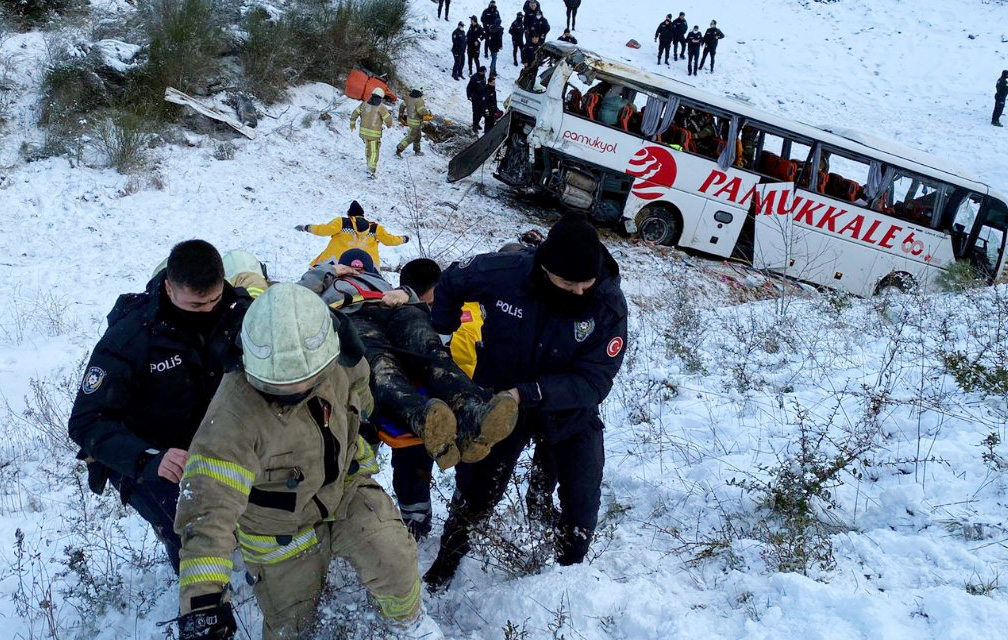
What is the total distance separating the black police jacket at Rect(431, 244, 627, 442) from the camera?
300 centimetres

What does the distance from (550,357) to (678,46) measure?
22.1 meters

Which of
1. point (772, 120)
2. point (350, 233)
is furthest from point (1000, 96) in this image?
point (350, 233)

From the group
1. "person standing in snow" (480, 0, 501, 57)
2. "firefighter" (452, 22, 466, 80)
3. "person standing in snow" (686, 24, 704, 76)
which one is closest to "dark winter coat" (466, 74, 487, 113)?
"firefighter" (452, 22, 466, 80)

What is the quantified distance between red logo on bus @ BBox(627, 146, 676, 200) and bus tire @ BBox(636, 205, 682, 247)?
260 millimetres

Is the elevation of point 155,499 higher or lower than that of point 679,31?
lower

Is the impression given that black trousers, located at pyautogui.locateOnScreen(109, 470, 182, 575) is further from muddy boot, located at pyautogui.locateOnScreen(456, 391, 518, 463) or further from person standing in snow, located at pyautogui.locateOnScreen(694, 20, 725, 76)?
person standing in snow, located at pyautogui.locateOnScreen(694, 20, 725, 76)

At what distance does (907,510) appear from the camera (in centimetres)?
339

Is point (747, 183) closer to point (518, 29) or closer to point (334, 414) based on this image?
point (334, 414)

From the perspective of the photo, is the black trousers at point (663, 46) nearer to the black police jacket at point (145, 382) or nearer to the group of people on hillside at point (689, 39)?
the group of people on hillside at point (689, 39)

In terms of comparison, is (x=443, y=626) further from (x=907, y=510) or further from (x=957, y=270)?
(x=957, y=270)

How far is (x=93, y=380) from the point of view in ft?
8.70

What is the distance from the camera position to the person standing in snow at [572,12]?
20781 millimetres

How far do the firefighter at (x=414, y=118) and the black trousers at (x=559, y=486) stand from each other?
9.91 metres

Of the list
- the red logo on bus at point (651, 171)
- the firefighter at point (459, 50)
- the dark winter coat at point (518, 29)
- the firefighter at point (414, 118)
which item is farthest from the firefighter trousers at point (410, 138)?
the dark winter coat at point (518, 29)
